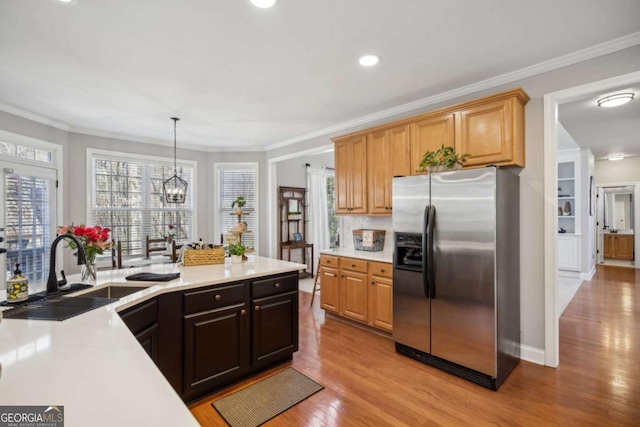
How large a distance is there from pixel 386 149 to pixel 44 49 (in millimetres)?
→ 3253

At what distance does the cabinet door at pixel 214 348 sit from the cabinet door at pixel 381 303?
4.99 feet

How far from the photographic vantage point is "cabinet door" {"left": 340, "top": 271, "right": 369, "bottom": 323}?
3.58 meters

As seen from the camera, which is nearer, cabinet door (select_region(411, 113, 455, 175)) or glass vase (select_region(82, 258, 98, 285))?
glass vase (select_region(82, 258, 98, 285))

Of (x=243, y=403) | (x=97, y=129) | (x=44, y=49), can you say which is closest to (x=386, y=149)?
(x=243, y=403)

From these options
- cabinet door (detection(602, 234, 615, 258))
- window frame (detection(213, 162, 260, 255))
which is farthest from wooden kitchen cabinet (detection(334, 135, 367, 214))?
cabinet door (detection(602, 234, 615, 258))

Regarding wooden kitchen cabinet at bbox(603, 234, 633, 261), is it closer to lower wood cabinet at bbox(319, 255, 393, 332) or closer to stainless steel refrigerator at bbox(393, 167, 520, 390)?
stainless steel refrigerator at bbox(393, 167, 520, 390)

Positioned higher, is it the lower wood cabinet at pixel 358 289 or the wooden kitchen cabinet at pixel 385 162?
the wooden kitchen cabinet at pixel 385 162

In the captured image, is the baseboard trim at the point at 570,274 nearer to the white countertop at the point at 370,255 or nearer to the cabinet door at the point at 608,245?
the cabinet door at the point at 608,245

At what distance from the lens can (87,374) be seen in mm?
929

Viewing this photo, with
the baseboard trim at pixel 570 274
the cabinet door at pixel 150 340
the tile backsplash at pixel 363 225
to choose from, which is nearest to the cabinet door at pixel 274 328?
the cabinet door at pixel 150 340

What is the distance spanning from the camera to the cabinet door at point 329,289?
154 inches

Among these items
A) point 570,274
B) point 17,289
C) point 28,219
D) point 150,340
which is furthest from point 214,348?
point 570,274

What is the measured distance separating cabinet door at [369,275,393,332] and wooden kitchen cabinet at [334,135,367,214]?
0.95 m

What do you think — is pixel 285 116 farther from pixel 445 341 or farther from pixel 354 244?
pixel 445 341
